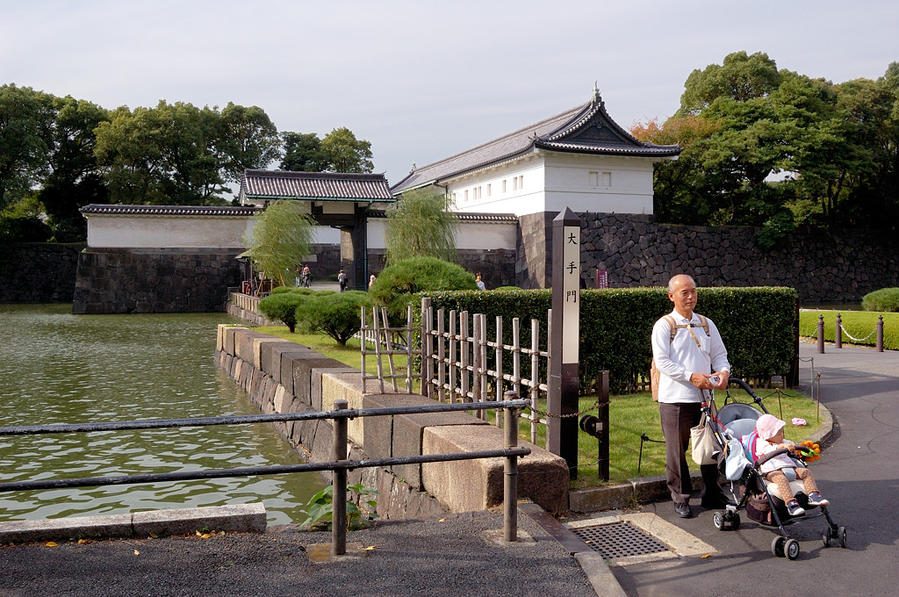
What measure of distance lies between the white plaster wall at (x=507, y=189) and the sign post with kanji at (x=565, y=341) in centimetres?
2554

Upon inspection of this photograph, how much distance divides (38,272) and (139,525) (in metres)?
39.7

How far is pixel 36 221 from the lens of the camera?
135 feet

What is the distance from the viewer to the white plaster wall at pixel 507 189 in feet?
103

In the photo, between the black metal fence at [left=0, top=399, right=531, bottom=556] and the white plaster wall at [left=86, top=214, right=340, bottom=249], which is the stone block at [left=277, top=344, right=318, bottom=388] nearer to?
the black metal fence at [left=0, top=399, right=531, bottom=556]

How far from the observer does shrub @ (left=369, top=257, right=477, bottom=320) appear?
12.3 meters

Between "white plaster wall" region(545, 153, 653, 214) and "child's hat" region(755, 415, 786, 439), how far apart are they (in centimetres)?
2662

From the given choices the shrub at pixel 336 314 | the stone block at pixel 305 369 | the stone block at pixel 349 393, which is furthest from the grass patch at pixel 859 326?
the stone block at pixel 349 393

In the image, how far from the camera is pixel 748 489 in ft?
15.0

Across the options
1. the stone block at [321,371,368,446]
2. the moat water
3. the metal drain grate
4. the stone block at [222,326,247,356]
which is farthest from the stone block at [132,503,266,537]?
the stone block at [222,326,247,356]

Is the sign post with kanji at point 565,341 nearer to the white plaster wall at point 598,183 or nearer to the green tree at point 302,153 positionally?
the white plaster wall at point 598,183

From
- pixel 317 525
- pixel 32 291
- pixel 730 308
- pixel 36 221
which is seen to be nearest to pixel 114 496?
pixel 317 525

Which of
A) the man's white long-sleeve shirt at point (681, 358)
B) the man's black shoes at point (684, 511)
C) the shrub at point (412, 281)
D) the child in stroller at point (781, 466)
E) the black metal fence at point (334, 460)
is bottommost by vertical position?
the man's black shoes at point (684, 511)

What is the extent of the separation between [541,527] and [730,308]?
7161 mm

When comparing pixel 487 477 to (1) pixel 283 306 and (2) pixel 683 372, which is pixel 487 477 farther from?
(1) pixel 283 306
